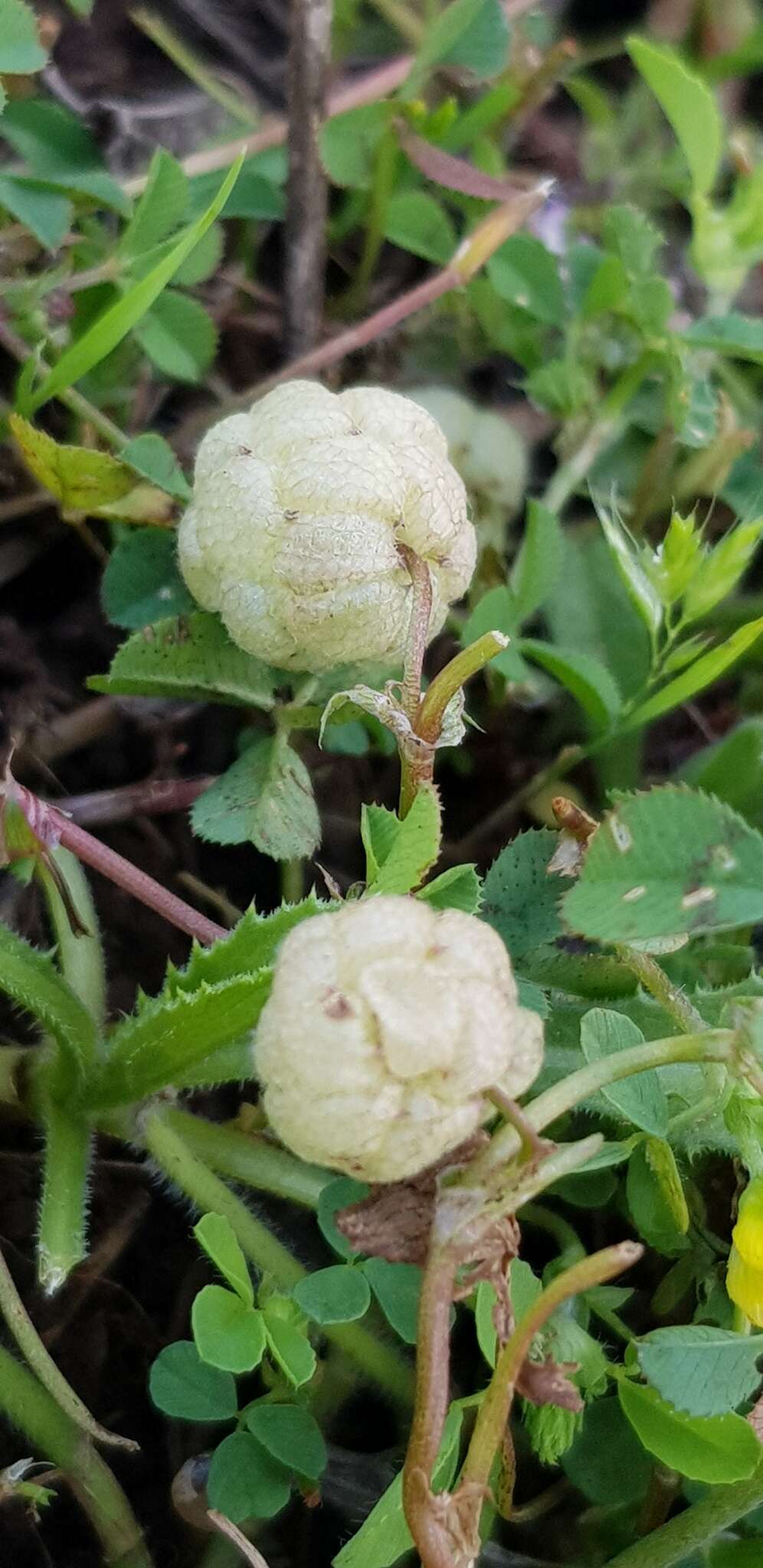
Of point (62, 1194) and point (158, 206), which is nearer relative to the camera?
point (62, 1194)

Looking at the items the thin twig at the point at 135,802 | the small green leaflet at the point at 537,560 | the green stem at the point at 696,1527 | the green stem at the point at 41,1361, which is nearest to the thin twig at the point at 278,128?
the small green leaflet at the point at 537,560

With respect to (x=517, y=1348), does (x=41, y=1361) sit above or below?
below

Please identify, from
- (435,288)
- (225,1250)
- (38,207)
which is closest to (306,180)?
(435,288)

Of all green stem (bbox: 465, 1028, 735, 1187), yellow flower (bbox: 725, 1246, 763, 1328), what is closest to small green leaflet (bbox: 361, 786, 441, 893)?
green stem (bbox: 465, 1028, 735, 1187)

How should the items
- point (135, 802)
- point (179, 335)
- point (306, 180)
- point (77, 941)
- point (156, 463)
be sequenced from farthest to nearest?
point (306, 180), point (179, 335), point (135, 802), point (156, 463), point (77, 941)

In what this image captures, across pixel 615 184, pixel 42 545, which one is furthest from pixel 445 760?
pixel 615 184

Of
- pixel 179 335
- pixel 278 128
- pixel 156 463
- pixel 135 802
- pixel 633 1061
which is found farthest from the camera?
pixel 278 128

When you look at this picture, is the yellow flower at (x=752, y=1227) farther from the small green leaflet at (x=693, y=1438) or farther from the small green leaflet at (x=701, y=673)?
the small green leaflet at (x=701, y=673)

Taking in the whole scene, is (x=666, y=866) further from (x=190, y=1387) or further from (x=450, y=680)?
(x=190, y=1387)
